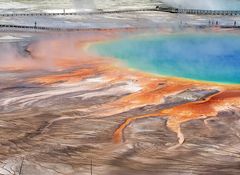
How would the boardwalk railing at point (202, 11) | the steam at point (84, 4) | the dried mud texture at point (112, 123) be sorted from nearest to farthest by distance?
the dried mud texture at point (112, 123), the boardwalk railing at point (202, 11), the steam at point (84, 4)

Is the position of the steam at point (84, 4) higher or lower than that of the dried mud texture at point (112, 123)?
higher

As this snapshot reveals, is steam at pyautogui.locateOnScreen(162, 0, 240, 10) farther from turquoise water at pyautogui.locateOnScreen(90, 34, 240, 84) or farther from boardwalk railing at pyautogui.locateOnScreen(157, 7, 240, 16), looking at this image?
turquoise water at pyautogui.locateOnScreen(90, 34, 240, 84)

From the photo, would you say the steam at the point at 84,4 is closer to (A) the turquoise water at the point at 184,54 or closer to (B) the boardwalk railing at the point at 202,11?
(B) the boardwalk railing at the point at 202,11

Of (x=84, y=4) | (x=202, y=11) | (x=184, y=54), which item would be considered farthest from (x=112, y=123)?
(x=84, y=4)

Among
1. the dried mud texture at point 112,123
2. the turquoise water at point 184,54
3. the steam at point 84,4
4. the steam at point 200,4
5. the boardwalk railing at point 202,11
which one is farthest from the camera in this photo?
the steam at point 200,4

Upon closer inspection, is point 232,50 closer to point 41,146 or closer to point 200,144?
point 200,144

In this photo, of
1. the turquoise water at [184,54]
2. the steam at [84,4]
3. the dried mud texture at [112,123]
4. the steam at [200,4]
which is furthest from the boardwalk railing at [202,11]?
the dried mud texture at [112,123]

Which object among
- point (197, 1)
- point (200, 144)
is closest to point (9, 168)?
point (200, 144)
